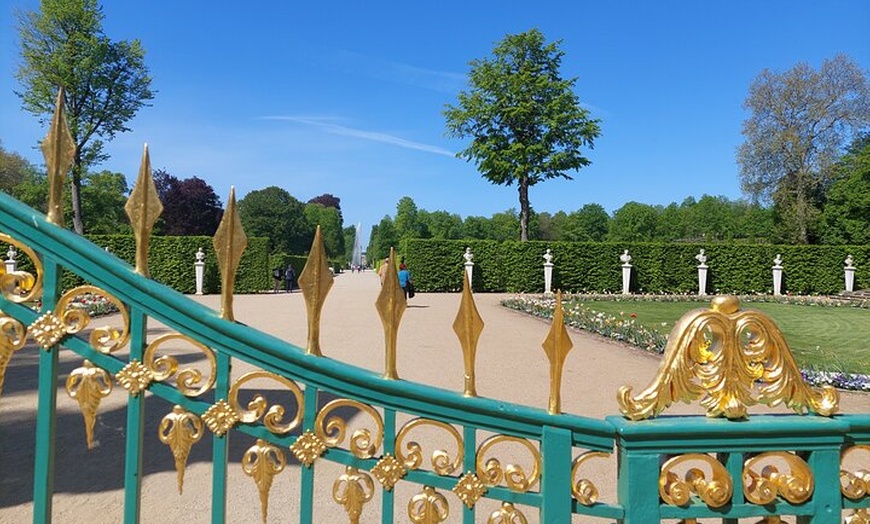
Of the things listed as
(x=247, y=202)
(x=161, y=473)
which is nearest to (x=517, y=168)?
(x=161, y=473)

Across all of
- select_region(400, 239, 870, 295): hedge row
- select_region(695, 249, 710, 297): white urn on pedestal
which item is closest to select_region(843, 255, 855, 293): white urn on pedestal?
select_region(400, 239, 870, 295): hedge row

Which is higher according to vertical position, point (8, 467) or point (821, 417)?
point (821, 417)

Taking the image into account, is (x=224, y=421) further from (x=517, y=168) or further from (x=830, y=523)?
(x=517, y=168)

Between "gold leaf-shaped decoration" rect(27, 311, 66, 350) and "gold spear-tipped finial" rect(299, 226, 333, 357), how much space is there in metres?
0.65

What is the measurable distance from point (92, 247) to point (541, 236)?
79.1 m

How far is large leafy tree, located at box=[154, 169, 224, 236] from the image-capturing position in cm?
5203

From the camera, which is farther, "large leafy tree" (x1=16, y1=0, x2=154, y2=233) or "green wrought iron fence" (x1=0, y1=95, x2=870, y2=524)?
"large leafy tree" (x1=16, y1=0, x2=154, y2=233)

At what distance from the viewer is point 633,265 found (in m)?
26.9

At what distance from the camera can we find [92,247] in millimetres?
1361

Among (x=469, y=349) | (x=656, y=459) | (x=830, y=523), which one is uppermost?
(x=469, y=349)

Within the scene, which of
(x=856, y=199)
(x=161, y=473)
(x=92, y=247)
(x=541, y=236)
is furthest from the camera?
(x=541, y=236)

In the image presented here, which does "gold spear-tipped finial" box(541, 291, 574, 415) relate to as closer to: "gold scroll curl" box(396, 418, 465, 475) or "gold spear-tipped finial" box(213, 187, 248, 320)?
"gold scroll curl" box(396, 418, 465, 475)

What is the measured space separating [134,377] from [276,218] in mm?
65933

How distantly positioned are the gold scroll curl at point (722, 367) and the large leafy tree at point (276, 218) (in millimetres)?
62736
